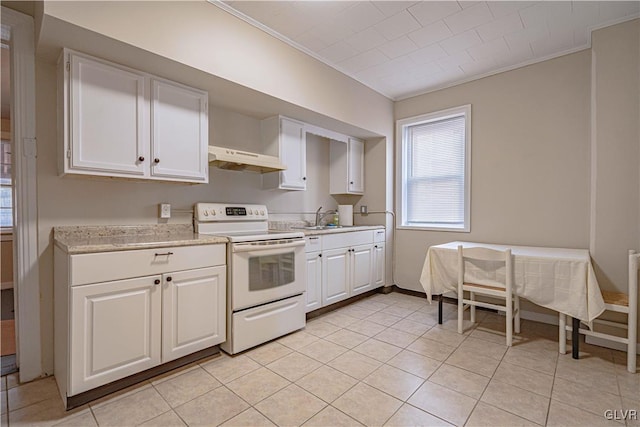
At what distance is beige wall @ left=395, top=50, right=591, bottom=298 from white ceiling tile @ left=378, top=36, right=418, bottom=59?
1.07 m

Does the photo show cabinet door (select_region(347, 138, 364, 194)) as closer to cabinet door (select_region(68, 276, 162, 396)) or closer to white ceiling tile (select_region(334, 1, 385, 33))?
white ceiling tile (select_region(334, 1, 385, 33))

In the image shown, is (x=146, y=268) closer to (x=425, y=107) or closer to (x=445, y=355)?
(x=445, y=355)

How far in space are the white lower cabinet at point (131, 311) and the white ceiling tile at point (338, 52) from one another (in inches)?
82.6

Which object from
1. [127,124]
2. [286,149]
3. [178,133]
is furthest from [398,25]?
[127,124]

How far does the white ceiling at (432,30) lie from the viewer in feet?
7.57

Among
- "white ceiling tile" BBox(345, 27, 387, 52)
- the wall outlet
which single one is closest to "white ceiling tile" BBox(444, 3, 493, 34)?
"white ceiling tile" BBox(345, 27, 387, 52)

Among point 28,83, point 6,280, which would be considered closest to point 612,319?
point 28,83

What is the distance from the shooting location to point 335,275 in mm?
3340

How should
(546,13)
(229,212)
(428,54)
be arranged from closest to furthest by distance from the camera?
(546,13), (229,212), (428,54)

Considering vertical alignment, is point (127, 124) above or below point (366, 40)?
below

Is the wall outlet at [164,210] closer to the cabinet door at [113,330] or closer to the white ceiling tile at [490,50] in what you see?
the cabinet door at [113,330]

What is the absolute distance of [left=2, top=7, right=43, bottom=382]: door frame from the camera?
6.36ft

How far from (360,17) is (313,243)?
2.02m

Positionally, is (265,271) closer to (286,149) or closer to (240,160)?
(240,160)
